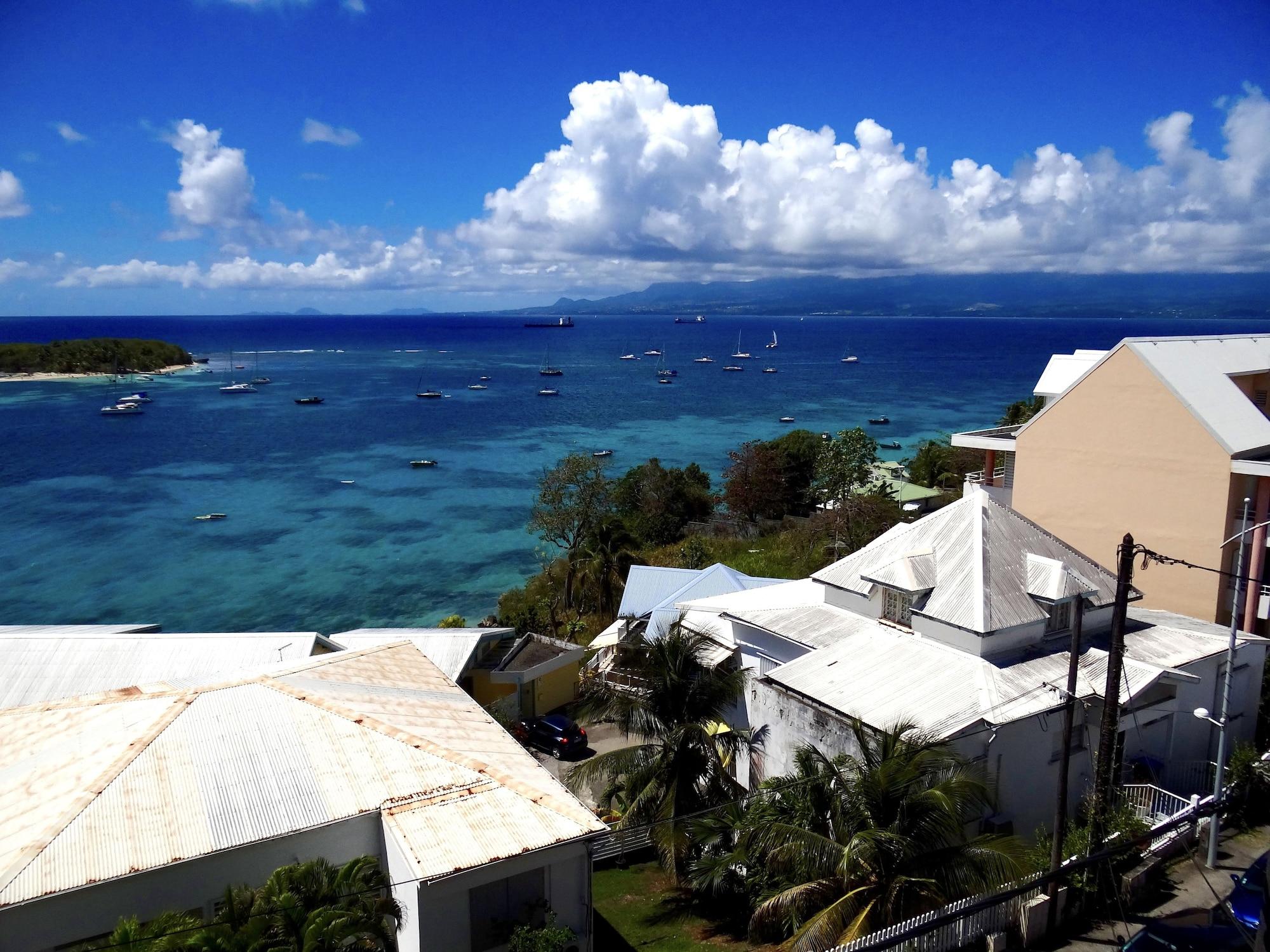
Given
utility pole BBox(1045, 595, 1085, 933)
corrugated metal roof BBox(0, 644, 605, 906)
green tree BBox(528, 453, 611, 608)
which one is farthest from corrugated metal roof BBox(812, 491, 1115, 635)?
green tree BBox(528, 453, 611, 608)

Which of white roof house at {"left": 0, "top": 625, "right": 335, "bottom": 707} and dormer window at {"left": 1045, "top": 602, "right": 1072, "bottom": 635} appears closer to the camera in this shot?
dormer window at {"left": 1045, "top": 602, "right": 1072, "bottom": 635}

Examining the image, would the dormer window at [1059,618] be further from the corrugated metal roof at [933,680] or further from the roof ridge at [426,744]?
the roof ridge at [426,744]

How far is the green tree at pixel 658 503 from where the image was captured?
48156mm

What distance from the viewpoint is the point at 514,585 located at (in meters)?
45.2

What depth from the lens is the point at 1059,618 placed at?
18156 millimetres

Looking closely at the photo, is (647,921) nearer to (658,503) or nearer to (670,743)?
(670,743)

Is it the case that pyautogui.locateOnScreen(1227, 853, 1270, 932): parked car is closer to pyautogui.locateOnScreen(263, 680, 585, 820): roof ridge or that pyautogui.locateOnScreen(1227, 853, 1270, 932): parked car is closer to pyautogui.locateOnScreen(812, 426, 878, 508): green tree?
pyautogui.locateOnScreen(263, 680, 585, 820): roof ridge

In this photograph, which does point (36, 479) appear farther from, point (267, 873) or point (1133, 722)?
point (1133, 722)

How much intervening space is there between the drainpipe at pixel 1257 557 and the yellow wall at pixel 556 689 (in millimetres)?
18866

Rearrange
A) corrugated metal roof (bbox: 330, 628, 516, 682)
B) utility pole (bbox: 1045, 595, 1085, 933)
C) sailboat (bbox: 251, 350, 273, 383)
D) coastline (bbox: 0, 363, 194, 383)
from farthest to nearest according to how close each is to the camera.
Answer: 1. coastline (bbox: 0, 363, 194, 383)
2. sailboat (bbox: 251, 350, 273, 383)
3. corrugated metal roof (bbox: 330, 628, 516, 682)
4. utility pole (bbox: 1045, 595, 1085, 933)

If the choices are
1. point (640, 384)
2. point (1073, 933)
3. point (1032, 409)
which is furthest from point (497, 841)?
point (640, 384)

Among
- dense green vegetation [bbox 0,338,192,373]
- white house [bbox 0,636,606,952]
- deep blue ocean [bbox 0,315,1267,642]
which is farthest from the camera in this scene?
dense green vegetation [bbox 0,338,192,373]

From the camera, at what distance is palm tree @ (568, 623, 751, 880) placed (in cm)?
1545

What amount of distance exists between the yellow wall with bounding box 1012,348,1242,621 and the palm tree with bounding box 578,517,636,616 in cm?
1496
